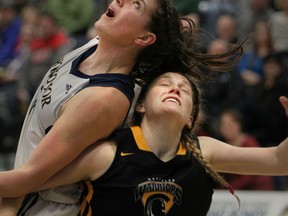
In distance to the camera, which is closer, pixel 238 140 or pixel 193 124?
pixel 193 124

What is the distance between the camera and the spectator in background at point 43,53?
8.40m

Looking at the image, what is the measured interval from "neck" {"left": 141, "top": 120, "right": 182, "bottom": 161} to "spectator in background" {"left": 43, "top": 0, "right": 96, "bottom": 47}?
18.0 ft

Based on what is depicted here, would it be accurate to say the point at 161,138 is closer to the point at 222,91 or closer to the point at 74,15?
the point at 222,91

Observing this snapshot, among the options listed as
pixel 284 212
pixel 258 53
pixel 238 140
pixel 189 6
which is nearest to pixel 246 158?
pixel 284 212

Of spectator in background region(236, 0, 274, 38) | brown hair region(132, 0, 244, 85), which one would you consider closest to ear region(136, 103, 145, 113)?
brown hair region(132, 0, 244, 85)

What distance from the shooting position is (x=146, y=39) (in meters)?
3.53

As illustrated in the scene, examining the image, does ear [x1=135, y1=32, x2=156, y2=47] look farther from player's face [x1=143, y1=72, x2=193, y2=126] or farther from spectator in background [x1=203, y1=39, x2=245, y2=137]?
spectator in background [x1=203, y1=39, x2=245, y2=137]

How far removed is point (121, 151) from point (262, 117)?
4022 millimetres

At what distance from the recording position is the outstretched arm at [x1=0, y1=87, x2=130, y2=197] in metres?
3.35

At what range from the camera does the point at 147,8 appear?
3.51 m

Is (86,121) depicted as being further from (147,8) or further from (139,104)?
(147,8)

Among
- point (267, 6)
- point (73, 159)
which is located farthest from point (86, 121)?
point (267, 6)

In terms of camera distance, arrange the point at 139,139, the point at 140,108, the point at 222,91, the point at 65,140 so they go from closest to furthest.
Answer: the point at 65,140 → the point at 139,139 → the point at 140,108 → the point at 222,91

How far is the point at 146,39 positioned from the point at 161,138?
413 millimetres
